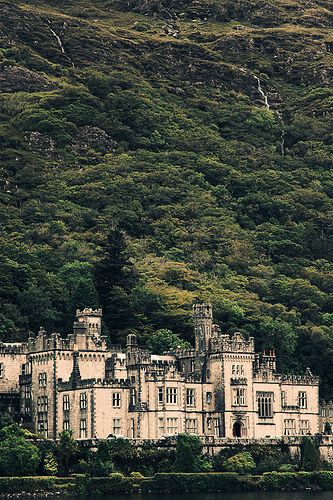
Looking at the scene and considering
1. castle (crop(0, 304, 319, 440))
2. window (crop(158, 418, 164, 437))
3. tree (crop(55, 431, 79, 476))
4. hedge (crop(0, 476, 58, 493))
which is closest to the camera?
hedge (crop(0, 476, 58, 493))

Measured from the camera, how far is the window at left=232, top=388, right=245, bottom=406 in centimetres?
16725

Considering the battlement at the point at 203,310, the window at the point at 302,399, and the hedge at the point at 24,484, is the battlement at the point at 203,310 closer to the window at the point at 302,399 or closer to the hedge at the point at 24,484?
the window at the point at 302,399

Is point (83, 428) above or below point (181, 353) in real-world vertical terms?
below

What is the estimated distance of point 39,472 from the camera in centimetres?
15175

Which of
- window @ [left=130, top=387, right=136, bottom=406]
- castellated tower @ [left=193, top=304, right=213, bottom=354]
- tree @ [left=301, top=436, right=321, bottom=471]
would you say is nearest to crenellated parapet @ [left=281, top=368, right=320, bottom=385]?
castellated tower @ [left=193, top=304, right=213, bottom=354]

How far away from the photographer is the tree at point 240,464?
158 m

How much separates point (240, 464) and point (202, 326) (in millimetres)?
16673

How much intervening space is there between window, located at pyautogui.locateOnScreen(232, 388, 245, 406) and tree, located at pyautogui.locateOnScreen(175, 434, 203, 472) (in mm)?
12015

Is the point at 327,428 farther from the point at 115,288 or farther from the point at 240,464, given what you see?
the point at 115,288

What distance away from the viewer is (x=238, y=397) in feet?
550

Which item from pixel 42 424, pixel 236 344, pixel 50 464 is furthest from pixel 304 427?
pixel 50 464

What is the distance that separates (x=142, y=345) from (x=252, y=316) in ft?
60.3

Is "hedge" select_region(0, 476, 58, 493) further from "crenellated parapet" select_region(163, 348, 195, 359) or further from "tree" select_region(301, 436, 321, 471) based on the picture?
"tree" select_region(301, 436, 321, 471)

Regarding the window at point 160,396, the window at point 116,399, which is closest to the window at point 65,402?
the window at point 116,399
